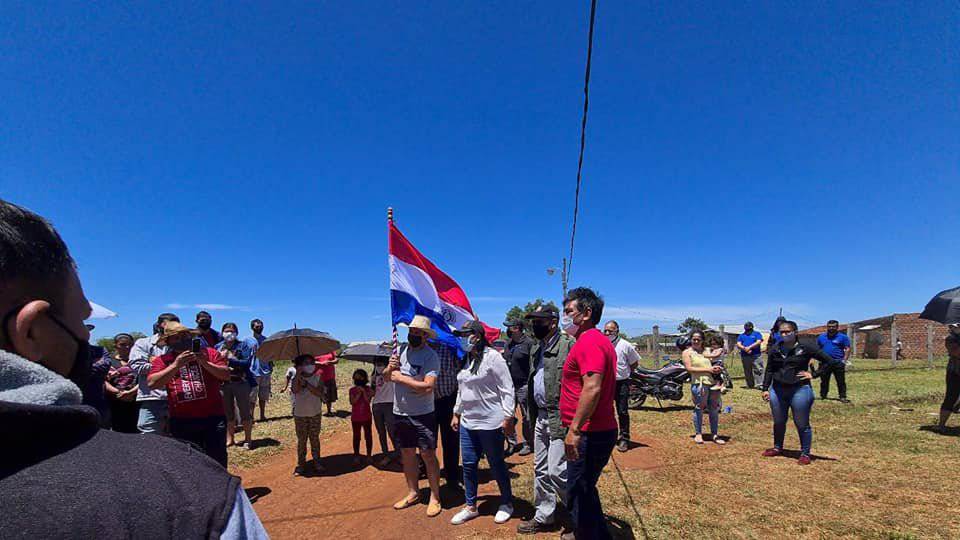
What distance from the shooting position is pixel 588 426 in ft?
10.6

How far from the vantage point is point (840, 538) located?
383cm

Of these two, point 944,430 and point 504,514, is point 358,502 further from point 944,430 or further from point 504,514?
point 944,430

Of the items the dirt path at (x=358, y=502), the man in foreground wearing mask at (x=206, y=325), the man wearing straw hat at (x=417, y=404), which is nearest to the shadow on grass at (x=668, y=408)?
the dirt path at (x=358, y=502)

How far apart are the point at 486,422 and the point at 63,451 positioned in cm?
381

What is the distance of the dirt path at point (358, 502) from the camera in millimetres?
4211

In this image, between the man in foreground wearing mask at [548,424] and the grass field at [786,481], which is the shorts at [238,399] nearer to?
the grass field at [786,481]

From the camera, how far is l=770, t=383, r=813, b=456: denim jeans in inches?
222

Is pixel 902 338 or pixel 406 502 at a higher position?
pixel 902 338

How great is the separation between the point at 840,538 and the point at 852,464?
8.19ft

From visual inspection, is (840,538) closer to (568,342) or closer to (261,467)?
(568,342)

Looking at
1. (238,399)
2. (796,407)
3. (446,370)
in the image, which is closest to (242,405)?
(238,399)

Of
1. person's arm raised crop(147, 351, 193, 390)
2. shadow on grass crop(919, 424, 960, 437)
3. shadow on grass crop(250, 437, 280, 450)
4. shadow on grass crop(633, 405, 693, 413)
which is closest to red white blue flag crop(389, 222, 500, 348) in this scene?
person's arm raised crop(147, 351, 193, 390)

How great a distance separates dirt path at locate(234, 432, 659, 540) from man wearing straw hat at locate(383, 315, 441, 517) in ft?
0.94

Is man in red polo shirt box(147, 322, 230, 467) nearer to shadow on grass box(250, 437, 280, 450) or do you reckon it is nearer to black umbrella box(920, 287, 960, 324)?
shadow on grass box(250, 437, 280, 450)
